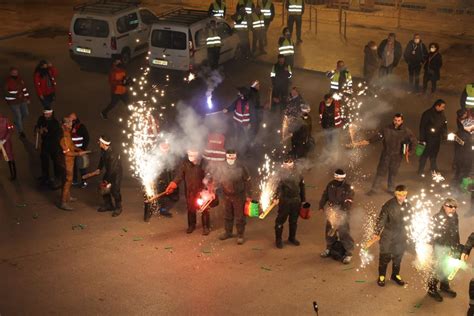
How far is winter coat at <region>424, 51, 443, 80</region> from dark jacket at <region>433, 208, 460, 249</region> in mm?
8893

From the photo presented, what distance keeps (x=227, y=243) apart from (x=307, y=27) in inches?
611

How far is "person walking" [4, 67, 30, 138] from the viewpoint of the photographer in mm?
15469

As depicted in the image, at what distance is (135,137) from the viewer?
1628 centimetres

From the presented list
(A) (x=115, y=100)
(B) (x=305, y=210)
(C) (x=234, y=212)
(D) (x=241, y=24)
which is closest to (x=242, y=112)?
(C) (x=234, y=212)

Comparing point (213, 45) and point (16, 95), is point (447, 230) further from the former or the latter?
point (213, 45)

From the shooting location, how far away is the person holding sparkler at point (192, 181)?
453 inches

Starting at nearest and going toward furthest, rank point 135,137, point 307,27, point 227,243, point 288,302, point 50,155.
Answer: point 288,302 → point 227,243 → point 50,155 → point 135,137 → point 307,27

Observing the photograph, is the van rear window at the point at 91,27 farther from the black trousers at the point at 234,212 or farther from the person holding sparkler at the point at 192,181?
the black trousers at the point at 234,212

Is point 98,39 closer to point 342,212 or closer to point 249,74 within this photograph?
point 249,74

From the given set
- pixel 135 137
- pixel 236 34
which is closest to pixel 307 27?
pixel 236 34

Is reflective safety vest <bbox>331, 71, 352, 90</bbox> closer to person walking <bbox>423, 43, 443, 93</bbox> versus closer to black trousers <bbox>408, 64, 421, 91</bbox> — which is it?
person walking <bbox>423, 43, 443, 93</bbox>

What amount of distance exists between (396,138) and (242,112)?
351 centimetres

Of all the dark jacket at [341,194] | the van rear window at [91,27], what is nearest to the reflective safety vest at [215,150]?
the dark jacket at [341,194]

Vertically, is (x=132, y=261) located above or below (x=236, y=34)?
below
